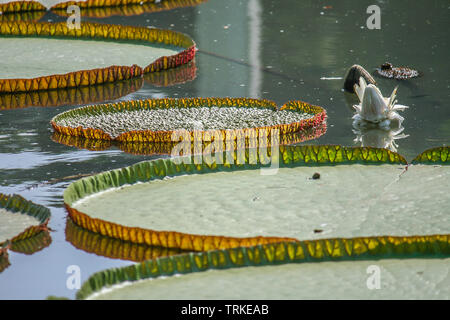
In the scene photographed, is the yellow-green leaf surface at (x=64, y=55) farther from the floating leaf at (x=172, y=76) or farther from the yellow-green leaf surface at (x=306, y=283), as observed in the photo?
the yellow-green leaf surface at (x=306, y=283)

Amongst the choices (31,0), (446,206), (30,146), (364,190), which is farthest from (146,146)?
(31,0)

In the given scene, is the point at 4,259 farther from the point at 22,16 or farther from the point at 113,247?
the point at 22,16

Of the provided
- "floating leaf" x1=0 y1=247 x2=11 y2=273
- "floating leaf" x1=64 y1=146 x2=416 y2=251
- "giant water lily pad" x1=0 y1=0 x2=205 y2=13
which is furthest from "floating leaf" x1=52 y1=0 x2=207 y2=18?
"floating leaf" x1=0 y1=247 x2=11 y2=273

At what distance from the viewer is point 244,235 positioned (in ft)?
7.73

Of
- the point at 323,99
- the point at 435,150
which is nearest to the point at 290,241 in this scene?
the point at 435,150

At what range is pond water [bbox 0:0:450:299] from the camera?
2.51 metres

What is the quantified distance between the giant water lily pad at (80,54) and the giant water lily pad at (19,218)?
70.9 inches

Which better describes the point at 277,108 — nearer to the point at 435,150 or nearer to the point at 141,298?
the point at 435,150

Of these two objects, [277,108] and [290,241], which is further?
[277,108]

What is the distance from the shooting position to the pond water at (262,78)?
2506 millimetres

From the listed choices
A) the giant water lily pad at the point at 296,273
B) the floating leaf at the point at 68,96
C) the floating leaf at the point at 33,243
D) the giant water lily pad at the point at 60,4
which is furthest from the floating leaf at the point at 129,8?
the giant water lily pad at the point at 296,273

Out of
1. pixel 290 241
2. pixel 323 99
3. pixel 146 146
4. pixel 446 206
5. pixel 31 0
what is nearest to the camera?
pixel 290 241
